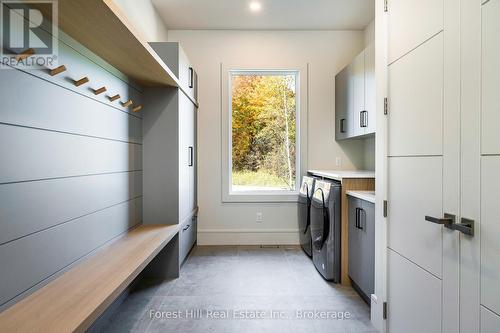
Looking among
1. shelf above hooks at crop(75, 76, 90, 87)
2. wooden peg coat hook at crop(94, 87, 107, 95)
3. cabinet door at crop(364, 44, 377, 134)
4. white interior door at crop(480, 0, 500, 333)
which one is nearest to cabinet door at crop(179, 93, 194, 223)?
wooden peg coat hook at crop(94, 87, 107, 95)

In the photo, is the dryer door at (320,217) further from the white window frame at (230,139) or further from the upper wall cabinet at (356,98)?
the white window frame at (230,139)

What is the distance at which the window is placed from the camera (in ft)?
12.9

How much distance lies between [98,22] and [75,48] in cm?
35

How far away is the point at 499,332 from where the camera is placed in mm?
1018

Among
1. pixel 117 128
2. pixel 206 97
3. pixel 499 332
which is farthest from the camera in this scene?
pixel 206 97

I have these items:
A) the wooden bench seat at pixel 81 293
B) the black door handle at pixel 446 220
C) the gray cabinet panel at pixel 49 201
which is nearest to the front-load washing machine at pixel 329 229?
the black door handle at pixel 446 220

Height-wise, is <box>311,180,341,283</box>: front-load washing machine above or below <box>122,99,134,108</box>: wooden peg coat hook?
below

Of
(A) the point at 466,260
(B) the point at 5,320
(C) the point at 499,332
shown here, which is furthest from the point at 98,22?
(C) the point at 499,332

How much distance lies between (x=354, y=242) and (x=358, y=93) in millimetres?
1565

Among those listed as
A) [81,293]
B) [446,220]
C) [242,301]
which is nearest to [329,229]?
[242,301]

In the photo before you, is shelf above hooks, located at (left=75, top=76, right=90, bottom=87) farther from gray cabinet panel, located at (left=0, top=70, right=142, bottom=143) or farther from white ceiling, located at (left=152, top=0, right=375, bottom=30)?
white ceiling, located at (left=152, top=0, right=375, bottom=30)

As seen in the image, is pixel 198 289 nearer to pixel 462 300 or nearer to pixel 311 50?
pixel 462 300

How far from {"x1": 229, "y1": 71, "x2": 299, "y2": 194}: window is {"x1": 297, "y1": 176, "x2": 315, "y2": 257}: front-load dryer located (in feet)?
1.64

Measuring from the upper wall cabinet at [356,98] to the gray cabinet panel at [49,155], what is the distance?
2280 millimetres
